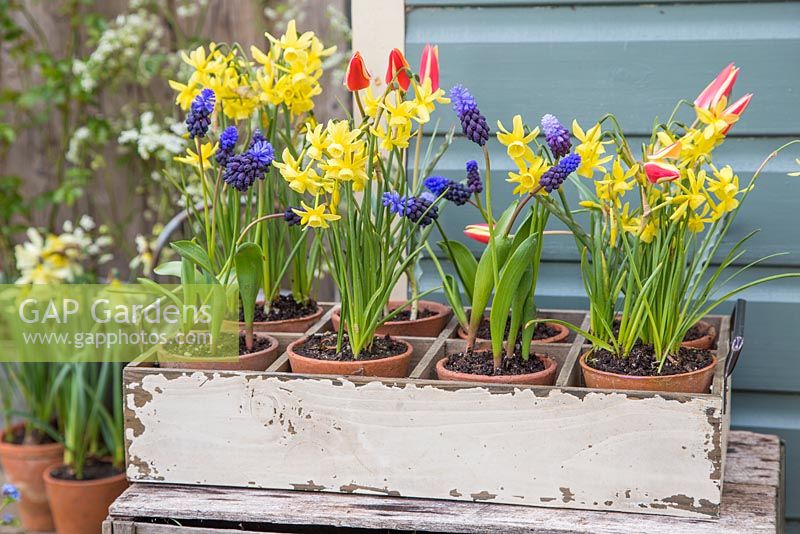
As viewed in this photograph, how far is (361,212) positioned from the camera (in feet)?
4.17

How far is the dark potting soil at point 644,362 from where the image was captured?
1.21 metres

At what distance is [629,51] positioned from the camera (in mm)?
1591

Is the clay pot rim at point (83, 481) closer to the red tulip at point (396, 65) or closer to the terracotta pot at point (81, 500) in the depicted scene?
the terracotta pot at point (81, 500)

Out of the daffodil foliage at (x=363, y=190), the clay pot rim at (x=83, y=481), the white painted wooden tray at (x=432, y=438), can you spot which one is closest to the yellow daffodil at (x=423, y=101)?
the daffodil foliage at (x=363, y=190)

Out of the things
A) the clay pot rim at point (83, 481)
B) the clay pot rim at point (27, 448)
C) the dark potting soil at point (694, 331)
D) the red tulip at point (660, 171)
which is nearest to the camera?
the red tulip at point (660, 171)

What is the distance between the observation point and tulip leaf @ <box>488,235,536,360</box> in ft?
3.91

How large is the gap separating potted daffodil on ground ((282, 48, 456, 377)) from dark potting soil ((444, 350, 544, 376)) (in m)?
0.07

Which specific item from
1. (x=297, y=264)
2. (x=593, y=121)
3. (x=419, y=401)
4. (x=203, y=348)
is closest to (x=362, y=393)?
(x=419, y=401)

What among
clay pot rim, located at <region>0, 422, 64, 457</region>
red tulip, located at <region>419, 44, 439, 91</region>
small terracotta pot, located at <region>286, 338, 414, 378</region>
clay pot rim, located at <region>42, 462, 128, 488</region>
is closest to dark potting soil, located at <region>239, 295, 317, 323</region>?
small terracotta pot, located at <region>286, 338, 414, 378</region>

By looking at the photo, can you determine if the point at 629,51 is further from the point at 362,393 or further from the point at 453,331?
the point at 362,393

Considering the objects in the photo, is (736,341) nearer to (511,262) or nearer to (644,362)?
(644,362)

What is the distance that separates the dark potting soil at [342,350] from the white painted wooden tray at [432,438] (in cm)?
4

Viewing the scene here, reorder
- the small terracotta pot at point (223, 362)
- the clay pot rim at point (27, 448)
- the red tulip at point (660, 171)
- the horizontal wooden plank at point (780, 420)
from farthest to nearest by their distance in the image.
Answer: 1. the clay pot rim at point (27, 448)
2. the horizontal wooden plank at point (780, 420)
3. the small terracotta pot at point (223, 362)
4. the red tulip at point (660, 171)

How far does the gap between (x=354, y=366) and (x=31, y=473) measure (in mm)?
1413
